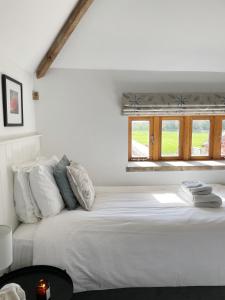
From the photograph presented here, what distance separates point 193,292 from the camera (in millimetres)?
1695

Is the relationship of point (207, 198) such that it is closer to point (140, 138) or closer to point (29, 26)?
point (140, 138)

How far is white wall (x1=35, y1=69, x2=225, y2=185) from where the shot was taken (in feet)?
9.49

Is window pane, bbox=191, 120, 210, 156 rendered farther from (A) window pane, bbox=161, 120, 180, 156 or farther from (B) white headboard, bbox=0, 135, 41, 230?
(B) white headboard, bbox=0, 135, 41, 230

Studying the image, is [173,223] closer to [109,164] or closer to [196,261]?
[196,261]

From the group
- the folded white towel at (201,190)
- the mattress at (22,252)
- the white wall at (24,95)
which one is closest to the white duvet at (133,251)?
the mattress at (22,252)

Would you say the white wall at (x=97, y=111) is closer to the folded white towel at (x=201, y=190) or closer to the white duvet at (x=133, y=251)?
the folded white towel at (x=201, y=190)

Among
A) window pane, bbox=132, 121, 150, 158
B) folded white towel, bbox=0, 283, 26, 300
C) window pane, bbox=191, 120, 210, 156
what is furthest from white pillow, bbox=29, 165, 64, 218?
window pane, bbox=191, 120, 210, 156

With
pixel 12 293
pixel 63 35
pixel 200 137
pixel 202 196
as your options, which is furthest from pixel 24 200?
pixel 200 137

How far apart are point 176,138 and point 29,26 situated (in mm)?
2263

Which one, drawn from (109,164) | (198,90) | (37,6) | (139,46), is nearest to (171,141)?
(198,90)

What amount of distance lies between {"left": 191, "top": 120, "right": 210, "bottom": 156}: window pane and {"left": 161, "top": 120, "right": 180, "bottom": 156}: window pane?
0.23 metres

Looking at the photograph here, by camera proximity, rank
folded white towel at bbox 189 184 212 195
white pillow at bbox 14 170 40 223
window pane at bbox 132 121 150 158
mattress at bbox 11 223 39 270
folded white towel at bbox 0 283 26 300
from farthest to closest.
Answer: window pane at bbox 132 121 150 158 < folded white towel at bbox 189 184 212 195 < white pillow at bbox 14 170 40 223 < mattress at bbox 11 223 39 270 < folded white towel at bbox 0 283 26 300

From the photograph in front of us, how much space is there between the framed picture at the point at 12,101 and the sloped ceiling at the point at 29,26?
227 mm

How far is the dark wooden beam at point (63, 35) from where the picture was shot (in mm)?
2284
